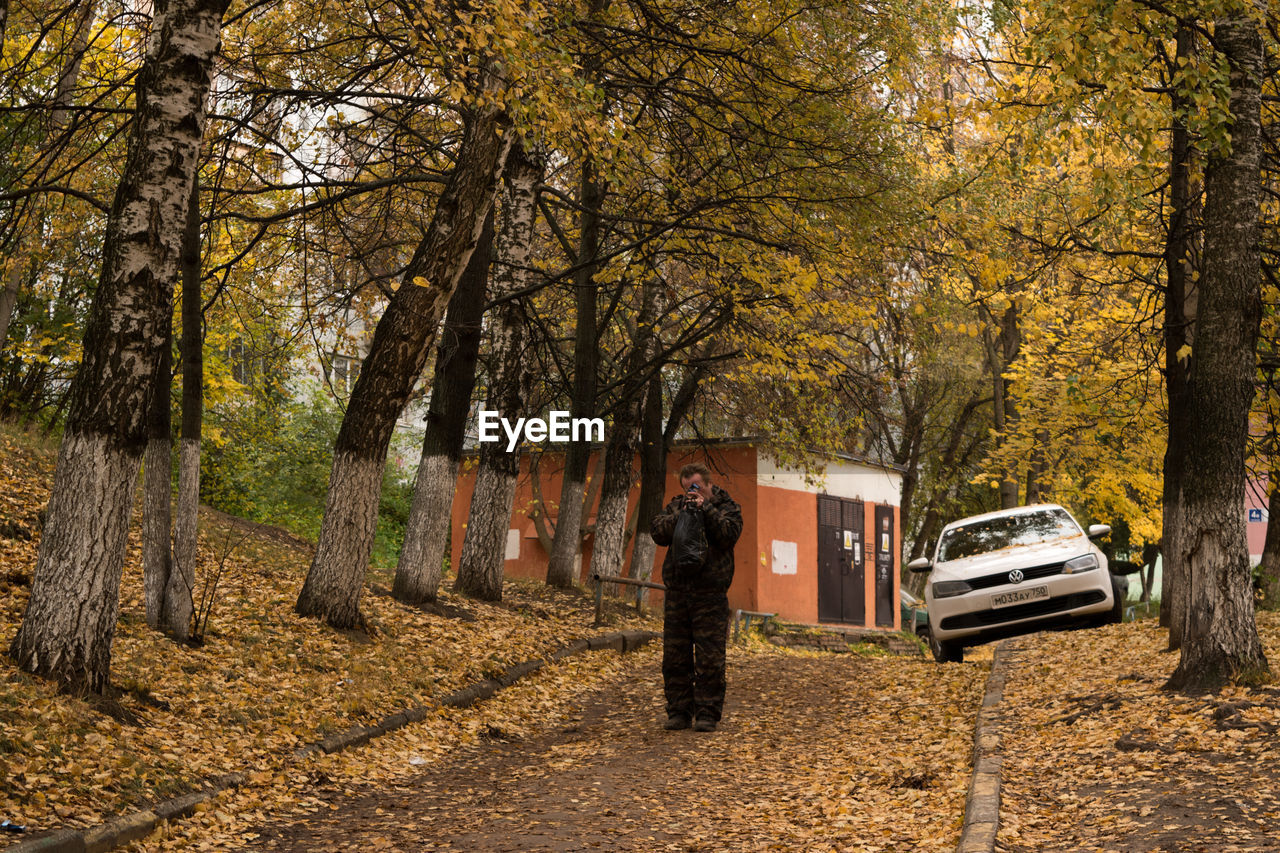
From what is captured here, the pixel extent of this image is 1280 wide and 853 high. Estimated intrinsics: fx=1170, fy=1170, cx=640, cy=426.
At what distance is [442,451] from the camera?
12.8m

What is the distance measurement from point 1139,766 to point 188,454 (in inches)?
274

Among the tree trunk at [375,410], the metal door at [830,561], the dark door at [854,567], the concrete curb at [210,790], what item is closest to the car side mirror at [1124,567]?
the concrete curb at [210,790]

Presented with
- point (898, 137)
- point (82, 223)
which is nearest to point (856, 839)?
point (898, 137)

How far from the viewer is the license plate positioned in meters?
12.8

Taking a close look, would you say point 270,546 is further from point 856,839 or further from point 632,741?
point 856,839

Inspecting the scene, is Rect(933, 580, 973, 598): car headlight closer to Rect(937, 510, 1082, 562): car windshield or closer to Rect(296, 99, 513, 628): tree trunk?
Rect(937, 510, 1082, 562): car windshield

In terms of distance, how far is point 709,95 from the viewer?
11.8 m

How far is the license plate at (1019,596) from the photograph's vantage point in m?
12.8

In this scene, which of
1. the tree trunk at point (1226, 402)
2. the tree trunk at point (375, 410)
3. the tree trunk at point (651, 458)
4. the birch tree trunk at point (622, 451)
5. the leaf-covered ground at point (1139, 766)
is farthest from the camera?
the tree trunk at point (651, 458)

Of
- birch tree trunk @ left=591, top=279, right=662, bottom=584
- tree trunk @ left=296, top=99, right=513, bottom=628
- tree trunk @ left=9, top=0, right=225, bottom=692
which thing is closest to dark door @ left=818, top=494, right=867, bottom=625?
birch tree trunk @ left=591, top=279, right=662, bottom=584

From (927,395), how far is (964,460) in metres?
4.11

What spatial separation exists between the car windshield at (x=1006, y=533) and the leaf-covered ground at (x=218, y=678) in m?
4.71

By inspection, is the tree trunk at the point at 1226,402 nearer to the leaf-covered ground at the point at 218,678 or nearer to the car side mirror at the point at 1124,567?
the leaf-covered ground at the point at 218,678

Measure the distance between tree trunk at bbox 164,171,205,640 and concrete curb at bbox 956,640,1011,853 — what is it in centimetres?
567
